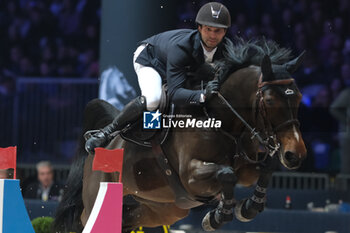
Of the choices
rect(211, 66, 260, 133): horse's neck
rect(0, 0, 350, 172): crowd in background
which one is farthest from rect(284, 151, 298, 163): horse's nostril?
rect(211, 66, 260, 133): horse's neck

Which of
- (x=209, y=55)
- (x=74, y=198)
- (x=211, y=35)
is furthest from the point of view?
(x=74, y=198)

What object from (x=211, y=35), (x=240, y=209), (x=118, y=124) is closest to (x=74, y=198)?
(x=118, y=124)

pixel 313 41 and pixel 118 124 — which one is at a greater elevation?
pixel 313 41

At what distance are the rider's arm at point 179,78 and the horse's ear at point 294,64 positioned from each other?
1.67 feet

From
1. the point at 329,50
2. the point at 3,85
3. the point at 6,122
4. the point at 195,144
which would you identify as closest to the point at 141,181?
the point at 195,144

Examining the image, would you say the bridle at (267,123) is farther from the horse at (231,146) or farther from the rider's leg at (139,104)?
the rider's leg at (139,104)

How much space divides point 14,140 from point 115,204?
9.58 ft

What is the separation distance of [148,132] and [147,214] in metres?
0.74

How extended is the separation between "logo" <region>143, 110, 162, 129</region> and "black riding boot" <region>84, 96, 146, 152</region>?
0.13 feet

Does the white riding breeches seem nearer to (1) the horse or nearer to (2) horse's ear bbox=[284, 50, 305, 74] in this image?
(1) the horse

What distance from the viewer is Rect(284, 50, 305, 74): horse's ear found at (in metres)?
3.52

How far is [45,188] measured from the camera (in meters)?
5.17

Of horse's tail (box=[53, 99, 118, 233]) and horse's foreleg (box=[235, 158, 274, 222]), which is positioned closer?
horse's foreleg (box=[235, 158, 274, 222])

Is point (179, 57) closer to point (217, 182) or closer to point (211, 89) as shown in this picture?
point (211, 89)
